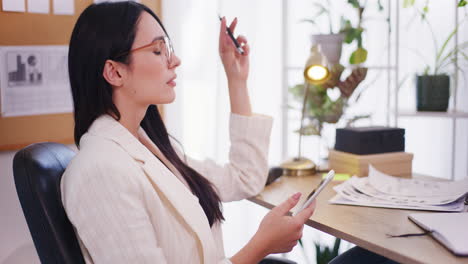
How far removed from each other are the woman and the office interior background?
0.93 meters

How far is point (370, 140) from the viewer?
75.4 inches

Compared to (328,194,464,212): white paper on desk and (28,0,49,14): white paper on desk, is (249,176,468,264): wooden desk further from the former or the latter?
(28,0,49,14): white paper on desk

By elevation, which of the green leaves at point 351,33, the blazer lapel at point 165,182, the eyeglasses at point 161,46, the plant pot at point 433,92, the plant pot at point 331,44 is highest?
the green leaves at point 351,33

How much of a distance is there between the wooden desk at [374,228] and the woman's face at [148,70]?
1.60 feet

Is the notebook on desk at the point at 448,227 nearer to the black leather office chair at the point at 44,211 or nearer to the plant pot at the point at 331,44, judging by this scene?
the black leather office chair at the point at 44,211

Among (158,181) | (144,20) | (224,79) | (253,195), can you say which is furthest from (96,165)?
(224,79)

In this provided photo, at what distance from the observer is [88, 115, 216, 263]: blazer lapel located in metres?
1.20

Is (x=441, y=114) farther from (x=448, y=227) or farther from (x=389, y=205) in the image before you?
(x=448, y=227)

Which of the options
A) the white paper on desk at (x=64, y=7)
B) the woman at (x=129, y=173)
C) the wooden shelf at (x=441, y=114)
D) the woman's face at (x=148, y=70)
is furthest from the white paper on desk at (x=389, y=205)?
the white paper on desk at (x=64, y=7)

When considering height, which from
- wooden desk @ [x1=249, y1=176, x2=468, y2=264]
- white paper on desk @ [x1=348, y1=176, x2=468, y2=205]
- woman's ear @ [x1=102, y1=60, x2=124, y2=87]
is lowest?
wooden desk @ [x1=249, y1=176, x2=468, y2=264]

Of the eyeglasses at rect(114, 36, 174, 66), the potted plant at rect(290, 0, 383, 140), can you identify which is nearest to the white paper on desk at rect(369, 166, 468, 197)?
the potted plant at rect(290, 0, 383, 140)

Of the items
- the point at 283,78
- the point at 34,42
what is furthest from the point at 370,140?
the point at 34,42

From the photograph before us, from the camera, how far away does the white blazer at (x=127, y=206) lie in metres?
1.08

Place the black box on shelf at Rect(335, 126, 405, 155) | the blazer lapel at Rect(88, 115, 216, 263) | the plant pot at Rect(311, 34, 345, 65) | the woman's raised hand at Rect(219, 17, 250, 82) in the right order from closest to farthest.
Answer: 1. the blazer lapel at Rect(88, 115, 216, 263)
2. the woman's raised hand at Rect(219, 17, 250, 82)
3. the black box on shelf at Rect(335, 126, 405, 155)
4. the plant pot at Rect(311, 34, 345, 65)
